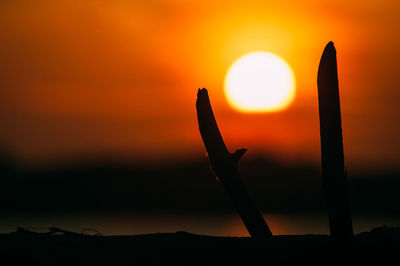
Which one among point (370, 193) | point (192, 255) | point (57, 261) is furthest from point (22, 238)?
point (370, 193)

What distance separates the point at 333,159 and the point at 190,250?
118 cm

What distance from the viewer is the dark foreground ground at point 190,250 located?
5.12 metres

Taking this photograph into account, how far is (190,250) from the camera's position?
526 cm

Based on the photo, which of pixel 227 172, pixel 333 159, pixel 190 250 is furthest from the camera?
pixel 227 172

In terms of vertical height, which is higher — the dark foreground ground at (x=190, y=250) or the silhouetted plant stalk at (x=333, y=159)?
the silhouetted plant stalk at (x=333, y=159)

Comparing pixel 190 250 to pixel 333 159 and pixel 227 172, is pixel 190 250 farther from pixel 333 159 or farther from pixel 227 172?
pixel 333 159

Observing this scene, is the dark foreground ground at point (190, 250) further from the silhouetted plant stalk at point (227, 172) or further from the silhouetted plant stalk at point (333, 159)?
the silhouetted plant stalk at point (227, 172)

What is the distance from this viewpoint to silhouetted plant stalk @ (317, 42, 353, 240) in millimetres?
5453

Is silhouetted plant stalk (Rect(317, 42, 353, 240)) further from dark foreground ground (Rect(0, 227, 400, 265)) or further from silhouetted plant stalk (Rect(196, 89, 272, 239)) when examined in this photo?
silhouetted plant stalk (Rect(196, 89, 272, 239))

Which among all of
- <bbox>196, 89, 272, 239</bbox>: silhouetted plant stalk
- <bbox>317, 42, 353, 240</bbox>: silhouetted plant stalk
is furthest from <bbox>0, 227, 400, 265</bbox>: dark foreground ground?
<bbox>196, 89, 272, 239</bbox>: silhouetted plant stalk

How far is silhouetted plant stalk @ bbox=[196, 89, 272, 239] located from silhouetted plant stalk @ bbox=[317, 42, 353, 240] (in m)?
0.62

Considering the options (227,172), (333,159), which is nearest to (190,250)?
(227,172)

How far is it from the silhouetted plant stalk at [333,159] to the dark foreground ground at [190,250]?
5.8 inches

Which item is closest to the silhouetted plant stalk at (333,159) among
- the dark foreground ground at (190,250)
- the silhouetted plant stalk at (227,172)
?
the dark foreground ground at (190,250)
